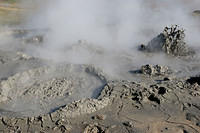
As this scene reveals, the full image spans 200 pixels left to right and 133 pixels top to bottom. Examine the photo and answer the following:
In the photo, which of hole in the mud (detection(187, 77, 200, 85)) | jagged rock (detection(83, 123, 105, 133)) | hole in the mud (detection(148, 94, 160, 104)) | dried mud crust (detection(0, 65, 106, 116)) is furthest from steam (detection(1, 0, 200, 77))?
jagged rock (detection(83, 123, 105, 133))

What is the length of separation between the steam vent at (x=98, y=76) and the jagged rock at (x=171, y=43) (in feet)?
0.14

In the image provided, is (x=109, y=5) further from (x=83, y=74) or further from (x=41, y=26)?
(x=83, y=74)

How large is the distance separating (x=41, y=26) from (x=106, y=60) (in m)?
8.01

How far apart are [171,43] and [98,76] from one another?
14.3 ft

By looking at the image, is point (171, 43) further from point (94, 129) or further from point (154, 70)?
point (94, 129)

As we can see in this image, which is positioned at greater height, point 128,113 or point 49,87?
point 49,87

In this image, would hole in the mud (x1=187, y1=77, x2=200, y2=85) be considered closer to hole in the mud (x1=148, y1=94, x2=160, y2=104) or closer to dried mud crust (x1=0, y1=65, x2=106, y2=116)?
hole in the mud (x1=148, y1=94, x2=160, y2=104)

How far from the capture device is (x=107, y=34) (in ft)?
46.8

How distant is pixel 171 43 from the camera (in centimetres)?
1220

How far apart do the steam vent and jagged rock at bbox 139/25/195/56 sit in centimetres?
4

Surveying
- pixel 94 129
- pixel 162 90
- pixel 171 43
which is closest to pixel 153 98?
pixel 162 90

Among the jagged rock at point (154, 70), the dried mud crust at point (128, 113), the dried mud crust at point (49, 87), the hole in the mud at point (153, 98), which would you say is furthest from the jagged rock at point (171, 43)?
the hole in the mud at point (153, 98)

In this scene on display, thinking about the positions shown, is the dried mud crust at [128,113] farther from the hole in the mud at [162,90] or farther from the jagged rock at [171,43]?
the jagged rock at [171,43]

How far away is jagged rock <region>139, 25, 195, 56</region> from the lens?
473 inches
